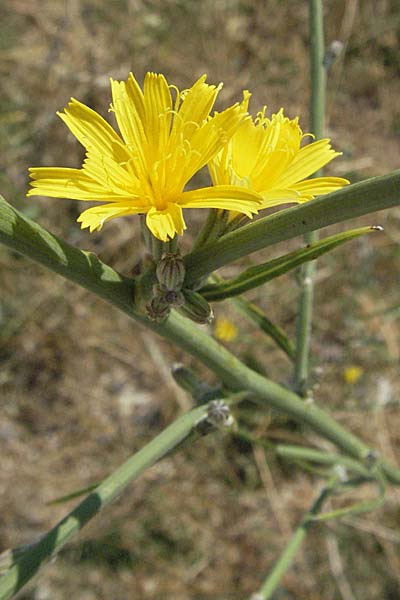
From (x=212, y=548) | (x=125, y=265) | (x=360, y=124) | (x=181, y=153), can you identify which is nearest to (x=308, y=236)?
(x=181, y=153)

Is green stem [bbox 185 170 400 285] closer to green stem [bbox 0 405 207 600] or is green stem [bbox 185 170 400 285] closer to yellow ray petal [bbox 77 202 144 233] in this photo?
yellow ray petal [bbox 77 202 144 233]

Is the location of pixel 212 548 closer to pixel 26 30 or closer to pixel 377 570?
pixel 377 570

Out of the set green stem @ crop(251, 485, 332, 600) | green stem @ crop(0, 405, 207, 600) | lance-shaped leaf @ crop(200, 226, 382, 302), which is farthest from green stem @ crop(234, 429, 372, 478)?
lance-shaped leaf @ crop(200, 226, 382, 302)

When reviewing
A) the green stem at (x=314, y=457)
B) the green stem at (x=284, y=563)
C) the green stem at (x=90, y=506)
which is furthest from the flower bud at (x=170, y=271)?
the green stem at (x=284, y=563)

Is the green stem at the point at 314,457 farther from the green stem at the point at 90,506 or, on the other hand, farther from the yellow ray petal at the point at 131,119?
the yellow ray petal at the point at 131,119

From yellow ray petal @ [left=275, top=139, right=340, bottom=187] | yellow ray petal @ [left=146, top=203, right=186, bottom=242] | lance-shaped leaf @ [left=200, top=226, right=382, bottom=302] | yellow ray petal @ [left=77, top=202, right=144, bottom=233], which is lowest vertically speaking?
lance-shaped leaf @ [left=200, top=226, right=382, bottom=302]

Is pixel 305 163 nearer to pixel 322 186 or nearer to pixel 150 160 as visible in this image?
pixel 322 186
